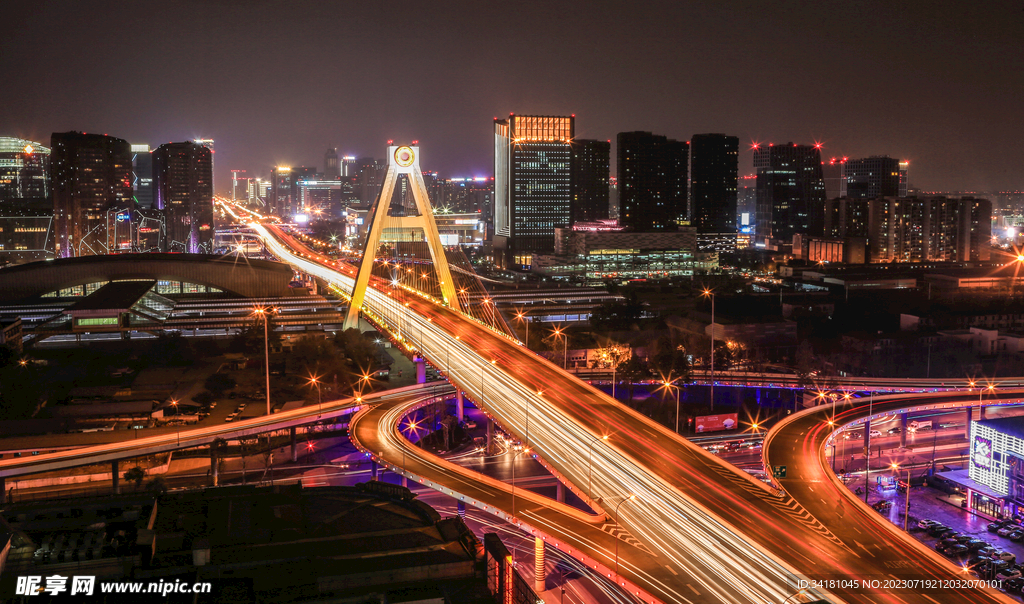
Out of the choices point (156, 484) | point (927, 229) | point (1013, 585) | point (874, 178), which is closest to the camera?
point (1013, 585)

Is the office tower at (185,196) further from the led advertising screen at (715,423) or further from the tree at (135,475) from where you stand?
the led advertising screen at (715,423)

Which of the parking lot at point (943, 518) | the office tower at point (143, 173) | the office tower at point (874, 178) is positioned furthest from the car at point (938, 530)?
the office tower at point (143, 173)

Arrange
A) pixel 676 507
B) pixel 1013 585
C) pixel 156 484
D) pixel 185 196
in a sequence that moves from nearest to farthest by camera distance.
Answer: pixel 676 507 < pixel 1013 585 < pixel 156 484 < pixel 185 196

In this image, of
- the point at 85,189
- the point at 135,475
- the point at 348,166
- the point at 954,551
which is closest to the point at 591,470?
the point at 954,551

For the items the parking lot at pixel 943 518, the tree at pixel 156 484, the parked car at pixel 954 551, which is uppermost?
the tree at pixel 156 484

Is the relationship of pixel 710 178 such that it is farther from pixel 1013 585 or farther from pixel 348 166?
pixel 348 166
